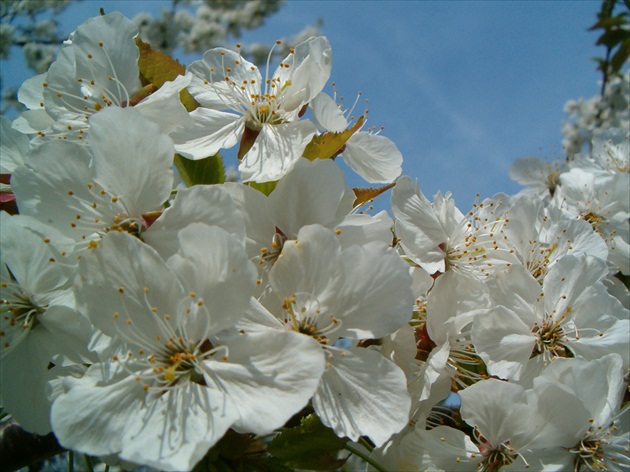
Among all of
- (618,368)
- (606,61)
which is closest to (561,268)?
(618,368)

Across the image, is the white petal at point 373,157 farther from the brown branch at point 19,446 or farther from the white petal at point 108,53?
the brown branch at point 19,446

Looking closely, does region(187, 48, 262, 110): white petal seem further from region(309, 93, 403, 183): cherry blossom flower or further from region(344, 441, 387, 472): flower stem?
region(344, 441, 387, 472): flower stem

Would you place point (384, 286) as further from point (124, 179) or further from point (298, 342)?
point (124, 179)

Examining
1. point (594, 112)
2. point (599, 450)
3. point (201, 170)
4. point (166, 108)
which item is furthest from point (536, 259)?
point (594, 112)

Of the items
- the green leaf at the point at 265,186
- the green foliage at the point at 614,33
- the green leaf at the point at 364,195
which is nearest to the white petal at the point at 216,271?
the green leaf at the point at 265,186

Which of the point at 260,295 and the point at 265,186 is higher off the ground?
the point at 265,186

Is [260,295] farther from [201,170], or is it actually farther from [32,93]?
[32,93]

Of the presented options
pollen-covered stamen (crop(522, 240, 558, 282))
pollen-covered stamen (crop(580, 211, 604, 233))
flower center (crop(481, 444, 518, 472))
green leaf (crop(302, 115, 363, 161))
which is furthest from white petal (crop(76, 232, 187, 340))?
pollen-covered stamen (crop(580, 211, 604, 233))
